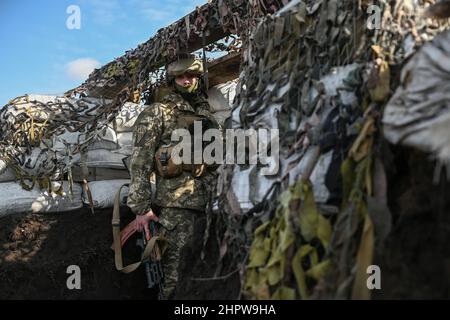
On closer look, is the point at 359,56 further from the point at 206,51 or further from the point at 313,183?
the point at 206,51

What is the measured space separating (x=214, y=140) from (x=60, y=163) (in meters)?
1.49

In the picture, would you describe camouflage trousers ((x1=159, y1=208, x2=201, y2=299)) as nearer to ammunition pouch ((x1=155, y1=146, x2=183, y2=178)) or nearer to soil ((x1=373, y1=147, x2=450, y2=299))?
ammunition pouch ((x1=155, y1=146, x2=183, y2=178))

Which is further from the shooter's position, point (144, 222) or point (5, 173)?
point (5, 173)

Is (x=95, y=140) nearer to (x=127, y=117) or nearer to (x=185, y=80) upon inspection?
(x=127, y=117)

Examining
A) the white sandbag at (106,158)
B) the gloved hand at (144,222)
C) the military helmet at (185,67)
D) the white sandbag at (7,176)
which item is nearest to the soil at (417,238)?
the gloved hand at (144,222)

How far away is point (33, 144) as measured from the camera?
191 inches

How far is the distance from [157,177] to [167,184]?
0.42ft

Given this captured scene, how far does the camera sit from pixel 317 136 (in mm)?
2277

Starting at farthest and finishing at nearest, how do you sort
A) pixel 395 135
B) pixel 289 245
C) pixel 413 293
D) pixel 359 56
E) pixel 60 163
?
pixel 60 163, pixel 359 56, pixel 289 245, pixel 395 135, pixel 413 293

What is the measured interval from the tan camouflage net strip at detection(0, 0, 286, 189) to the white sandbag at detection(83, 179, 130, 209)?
0.28 meters

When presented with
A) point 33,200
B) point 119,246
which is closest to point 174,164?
point 119,246

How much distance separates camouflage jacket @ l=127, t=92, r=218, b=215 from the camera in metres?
3.99
